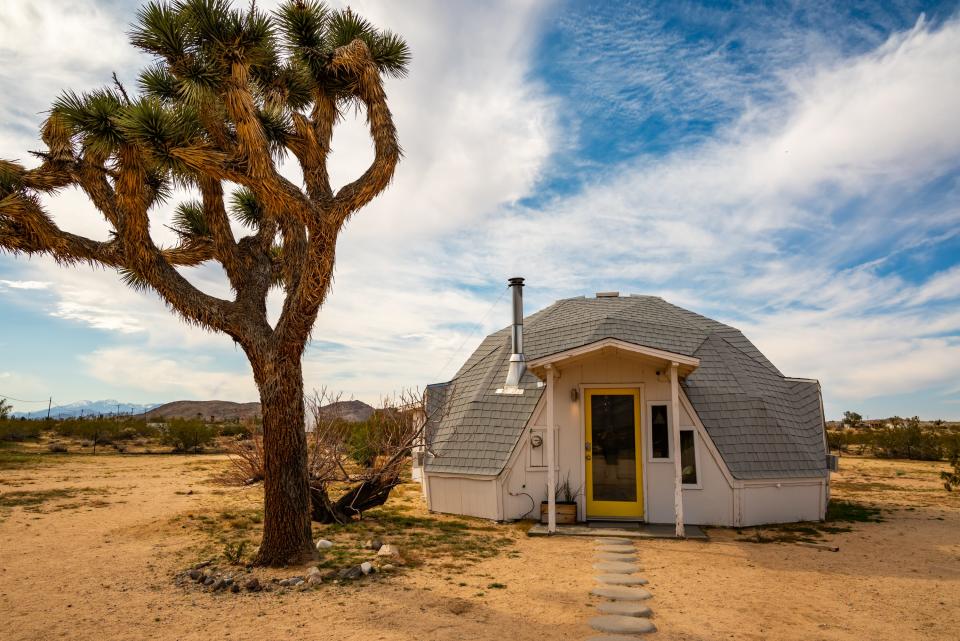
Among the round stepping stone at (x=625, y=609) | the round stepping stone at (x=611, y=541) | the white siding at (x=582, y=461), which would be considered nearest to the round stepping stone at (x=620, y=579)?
the round stepping stone at (x=625, y=609)

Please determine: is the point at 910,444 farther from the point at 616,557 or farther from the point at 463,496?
the point at 616,557

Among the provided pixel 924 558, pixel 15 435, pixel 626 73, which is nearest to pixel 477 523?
pixel 924 558

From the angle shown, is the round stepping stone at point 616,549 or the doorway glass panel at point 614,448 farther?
the doorway glass panel at point 614,448

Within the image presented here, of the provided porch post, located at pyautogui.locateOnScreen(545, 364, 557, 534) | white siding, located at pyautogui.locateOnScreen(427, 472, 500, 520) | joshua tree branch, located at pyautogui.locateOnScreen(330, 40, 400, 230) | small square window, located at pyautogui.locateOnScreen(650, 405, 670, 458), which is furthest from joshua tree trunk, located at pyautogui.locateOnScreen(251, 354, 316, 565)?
small square window, located at pyautogui.locateOnScreen(650, 405, 670, 458)

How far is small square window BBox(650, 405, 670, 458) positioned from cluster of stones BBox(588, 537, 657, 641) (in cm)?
216

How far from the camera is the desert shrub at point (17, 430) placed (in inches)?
1059

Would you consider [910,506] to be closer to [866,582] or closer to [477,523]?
[866,582]

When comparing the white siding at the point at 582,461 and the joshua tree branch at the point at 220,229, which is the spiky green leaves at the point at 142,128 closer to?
the joshua tree branch at the point at 220,229

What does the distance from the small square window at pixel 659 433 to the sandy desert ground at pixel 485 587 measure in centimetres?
162

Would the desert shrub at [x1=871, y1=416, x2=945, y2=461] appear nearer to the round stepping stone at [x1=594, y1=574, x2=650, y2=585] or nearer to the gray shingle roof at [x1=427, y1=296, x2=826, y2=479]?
the gray shingle roof at [x1=427, y1=296, x2=826, y2=479]

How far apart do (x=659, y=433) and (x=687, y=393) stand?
3.40 feet

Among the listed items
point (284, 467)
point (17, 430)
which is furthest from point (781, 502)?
point (17, 430)

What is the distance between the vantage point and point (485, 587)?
6848mm

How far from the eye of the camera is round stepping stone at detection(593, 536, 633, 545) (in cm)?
923
